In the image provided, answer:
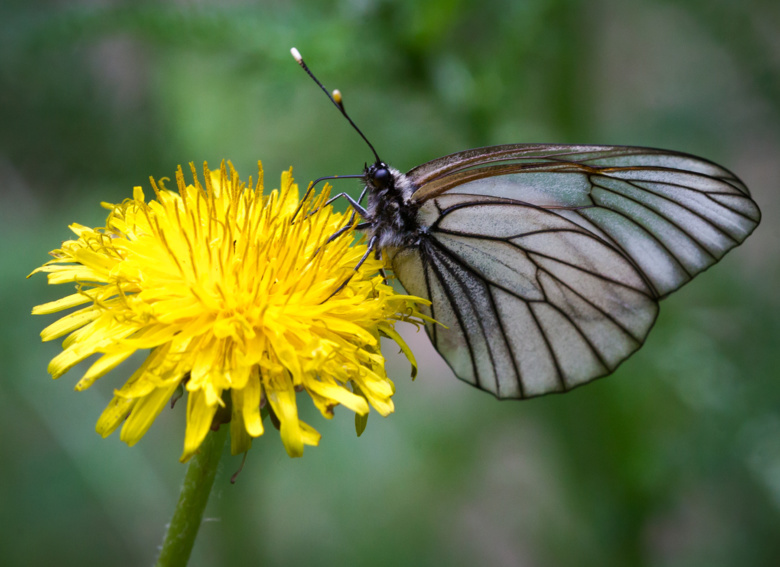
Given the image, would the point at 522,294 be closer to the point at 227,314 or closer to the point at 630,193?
the point at 630,193

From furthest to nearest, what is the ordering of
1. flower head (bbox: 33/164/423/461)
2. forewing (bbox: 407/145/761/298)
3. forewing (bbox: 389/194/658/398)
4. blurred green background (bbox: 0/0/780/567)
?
blurred green background (bbox: 0/0/780/567) < forewing (bbox: 389/194/658/398) < forewing (bbox: 407/145/761/298) < flower head (bbox: 33/164/423/461)

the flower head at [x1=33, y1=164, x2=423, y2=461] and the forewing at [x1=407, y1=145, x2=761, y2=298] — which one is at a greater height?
the forewing at [x1=407, y1=145, x2=761, y2=298]


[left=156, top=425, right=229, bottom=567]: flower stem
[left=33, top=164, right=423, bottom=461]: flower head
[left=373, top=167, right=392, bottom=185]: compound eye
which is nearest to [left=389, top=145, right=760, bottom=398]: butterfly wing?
[left=373, top=167, right=392, bottom=185]: compound eye

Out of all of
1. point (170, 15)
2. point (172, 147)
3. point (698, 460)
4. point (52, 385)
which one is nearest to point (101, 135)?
point (172, 147)

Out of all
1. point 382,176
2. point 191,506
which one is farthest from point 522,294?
point 191,506

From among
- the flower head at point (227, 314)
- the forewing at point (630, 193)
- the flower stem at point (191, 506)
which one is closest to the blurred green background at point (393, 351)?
the forewing at point (630, 193)

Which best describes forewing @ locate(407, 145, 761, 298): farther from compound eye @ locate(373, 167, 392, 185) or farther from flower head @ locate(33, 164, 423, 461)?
flower head @ locate(33, 164, 423, 461)

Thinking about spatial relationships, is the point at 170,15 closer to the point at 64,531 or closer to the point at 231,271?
the point at 231,271

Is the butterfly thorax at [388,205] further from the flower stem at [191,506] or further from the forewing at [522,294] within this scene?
the flower stem at [191,506]
